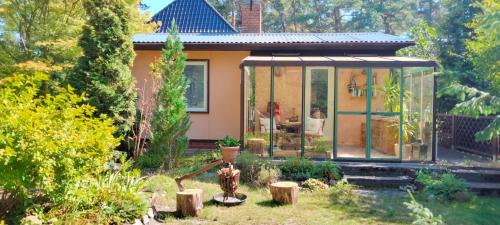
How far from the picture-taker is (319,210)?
6.30 metres

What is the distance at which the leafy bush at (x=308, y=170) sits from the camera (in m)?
8.03

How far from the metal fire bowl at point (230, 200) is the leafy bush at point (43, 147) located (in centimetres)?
230

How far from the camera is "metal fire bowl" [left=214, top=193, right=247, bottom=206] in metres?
6.42

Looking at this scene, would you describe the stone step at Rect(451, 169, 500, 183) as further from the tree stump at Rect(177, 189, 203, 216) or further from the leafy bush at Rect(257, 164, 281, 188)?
the tree stump at Rect(177, 189, 203, 216)

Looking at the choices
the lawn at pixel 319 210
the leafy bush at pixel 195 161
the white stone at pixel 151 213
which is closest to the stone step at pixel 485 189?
the lawn at pixel 319 210

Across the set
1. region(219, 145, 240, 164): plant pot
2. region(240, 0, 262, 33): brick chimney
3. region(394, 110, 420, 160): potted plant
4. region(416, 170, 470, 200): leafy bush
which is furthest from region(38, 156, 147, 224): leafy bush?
region(240, 0, 262, 33): brick chimney

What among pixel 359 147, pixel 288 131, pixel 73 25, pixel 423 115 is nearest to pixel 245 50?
pixel 288 131

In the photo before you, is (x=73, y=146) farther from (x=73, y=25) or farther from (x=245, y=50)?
(x=73, y=25)

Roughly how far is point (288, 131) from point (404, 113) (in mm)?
2587

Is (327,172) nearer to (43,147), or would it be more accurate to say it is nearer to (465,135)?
(43,147)

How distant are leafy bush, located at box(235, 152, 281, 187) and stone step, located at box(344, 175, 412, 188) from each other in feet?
5.30

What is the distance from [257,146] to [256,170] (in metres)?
1.29

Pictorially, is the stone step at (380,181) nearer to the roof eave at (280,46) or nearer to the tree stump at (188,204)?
the tree stump at (188,204)

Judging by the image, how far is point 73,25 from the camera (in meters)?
12.9
